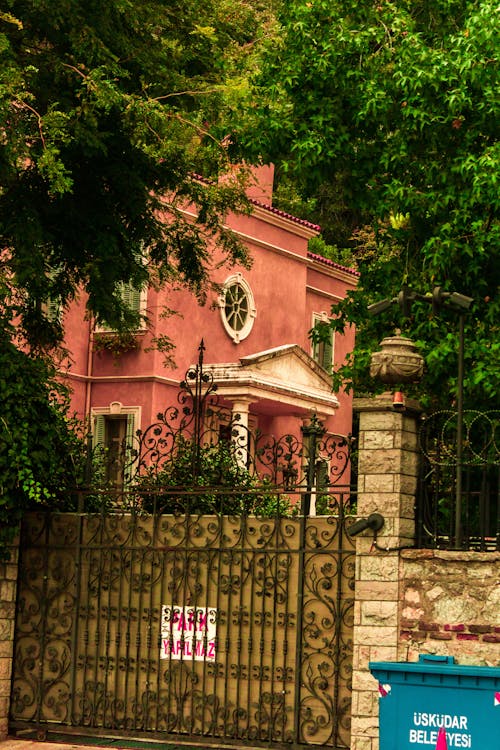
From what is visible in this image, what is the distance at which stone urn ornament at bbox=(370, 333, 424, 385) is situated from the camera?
10930 millimetres

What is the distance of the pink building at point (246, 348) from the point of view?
2545cm

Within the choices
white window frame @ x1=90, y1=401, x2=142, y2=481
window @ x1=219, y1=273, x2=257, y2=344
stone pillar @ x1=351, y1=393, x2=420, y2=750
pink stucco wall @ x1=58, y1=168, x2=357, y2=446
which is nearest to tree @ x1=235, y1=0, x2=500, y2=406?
stone pillar @ x1=351, y1=393, x2=420, y2=750

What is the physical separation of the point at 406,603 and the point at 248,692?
6.54ft

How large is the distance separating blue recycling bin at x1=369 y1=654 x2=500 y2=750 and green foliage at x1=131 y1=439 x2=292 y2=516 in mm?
2855

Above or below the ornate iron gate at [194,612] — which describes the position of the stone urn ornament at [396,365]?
above

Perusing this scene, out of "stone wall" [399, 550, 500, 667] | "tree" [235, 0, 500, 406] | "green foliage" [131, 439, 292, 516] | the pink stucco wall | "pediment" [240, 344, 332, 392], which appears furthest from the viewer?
"pediment" [240, 344, 332, 392]

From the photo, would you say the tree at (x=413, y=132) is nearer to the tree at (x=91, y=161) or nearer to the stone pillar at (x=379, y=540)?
the tree at (x=91, y=161)

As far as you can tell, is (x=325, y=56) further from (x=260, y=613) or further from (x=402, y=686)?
(x=402, y=686)

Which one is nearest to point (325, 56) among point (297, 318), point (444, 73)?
point (444, 73)

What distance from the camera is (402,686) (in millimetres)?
9414

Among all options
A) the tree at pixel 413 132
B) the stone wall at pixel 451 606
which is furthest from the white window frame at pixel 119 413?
the stone wall at pixel 451 606

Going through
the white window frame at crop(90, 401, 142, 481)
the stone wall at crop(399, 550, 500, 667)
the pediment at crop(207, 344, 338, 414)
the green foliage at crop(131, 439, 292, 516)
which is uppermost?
the pediment at crop(207, 344, 338, 414)

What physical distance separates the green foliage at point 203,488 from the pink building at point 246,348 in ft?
31.1

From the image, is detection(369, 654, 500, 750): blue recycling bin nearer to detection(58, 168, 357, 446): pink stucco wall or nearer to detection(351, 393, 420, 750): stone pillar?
detection(351, 393, 420, 750): stone pillar
